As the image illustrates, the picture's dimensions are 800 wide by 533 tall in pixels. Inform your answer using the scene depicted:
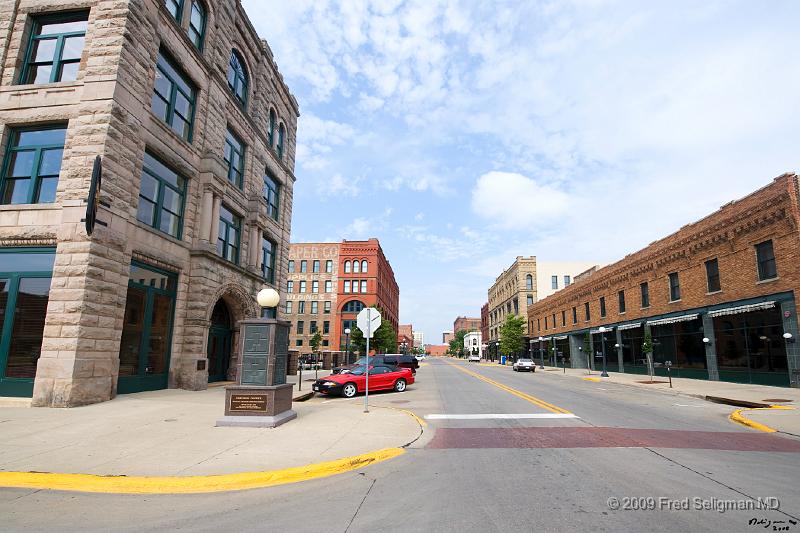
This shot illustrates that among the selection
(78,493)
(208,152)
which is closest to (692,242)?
(208,152)

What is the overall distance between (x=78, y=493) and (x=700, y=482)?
805 cm

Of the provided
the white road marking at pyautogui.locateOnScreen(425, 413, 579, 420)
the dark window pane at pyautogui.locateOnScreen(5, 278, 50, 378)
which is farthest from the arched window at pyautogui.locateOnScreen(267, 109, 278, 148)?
the white road marking at pyautogui.locateOnScreen(425, 413, 579, 420)

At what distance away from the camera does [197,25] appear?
733 inches

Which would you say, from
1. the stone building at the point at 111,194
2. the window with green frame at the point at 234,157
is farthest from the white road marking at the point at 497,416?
the window with green frame at the point at 234,157

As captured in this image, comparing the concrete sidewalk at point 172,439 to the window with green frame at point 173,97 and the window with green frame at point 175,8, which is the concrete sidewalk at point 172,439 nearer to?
the window with green frame at point 173,97

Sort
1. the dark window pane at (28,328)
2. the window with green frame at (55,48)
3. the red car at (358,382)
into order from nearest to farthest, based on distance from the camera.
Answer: the dark window pane at (28,328) → the window with green frame at (55,48) → the red car at (358,382)

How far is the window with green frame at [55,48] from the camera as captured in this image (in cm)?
1386

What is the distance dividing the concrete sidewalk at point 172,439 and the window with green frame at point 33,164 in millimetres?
6256

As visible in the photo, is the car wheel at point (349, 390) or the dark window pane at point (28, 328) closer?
the dark window pane at point (28, 328)

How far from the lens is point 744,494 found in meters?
5.29

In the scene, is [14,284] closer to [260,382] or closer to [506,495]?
[260,382]

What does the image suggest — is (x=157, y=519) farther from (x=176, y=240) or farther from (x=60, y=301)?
(x=176, y=240)

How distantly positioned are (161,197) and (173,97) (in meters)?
3.99

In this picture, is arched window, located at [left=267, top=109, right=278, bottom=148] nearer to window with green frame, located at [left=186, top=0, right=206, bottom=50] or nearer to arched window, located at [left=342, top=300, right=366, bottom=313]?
window with green frame, located at [left=186, top=0, right=206, bottom=50]
